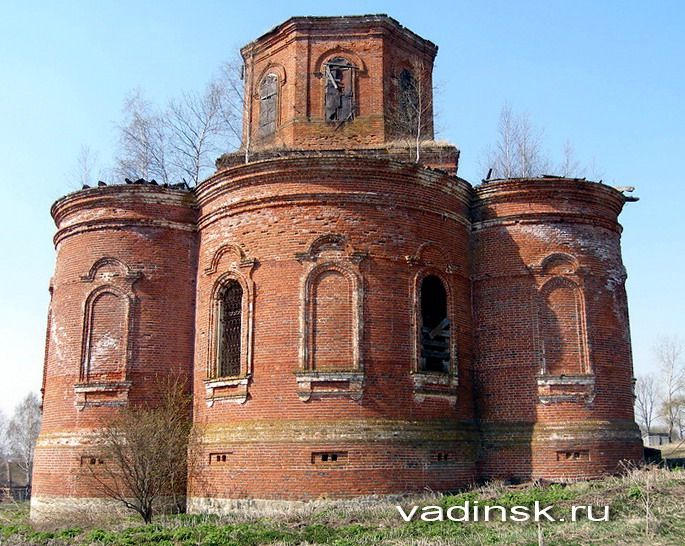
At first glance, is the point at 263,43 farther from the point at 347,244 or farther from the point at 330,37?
the point at 347,244

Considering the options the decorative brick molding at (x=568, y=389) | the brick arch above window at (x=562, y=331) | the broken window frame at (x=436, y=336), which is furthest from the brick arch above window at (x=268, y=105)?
the decorative brick molding at (x=568, y=389)

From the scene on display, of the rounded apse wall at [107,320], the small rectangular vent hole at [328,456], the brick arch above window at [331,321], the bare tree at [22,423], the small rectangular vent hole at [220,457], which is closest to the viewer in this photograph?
the small rectangular vent hole at [328,456]

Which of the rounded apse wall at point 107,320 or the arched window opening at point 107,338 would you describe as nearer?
the rounded apse wall at point 107,320

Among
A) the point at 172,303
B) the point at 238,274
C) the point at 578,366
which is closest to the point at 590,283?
the point at 578,366

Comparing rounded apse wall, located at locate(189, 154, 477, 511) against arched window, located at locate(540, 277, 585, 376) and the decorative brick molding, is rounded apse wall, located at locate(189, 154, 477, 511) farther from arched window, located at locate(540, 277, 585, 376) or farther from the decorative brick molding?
arched window, located at locate(540, 277, 585, 376)

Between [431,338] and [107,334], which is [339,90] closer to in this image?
[431,338]

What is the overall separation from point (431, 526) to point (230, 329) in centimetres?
656

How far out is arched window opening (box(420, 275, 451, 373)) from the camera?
16.0 m

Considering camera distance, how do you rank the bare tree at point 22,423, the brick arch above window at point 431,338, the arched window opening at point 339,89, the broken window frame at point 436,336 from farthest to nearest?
the bare tree at point 22,423
the arched window opening at point 339,89
the broken window frame at point 436,336
the brick arch above window at point 431,338

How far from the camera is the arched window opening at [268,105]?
21.0m

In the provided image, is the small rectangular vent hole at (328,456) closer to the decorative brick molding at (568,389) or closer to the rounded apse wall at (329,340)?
the rounded apse wall at (329,340)

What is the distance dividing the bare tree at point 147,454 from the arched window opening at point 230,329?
137 cm

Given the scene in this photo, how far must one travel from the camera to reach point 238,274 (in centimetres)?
1598

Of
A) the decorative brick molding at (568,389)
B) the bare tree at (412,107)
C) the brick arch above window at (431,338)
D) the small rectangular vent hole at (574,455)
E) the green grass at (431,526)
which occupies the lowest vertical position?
the green grass at (431,526)
